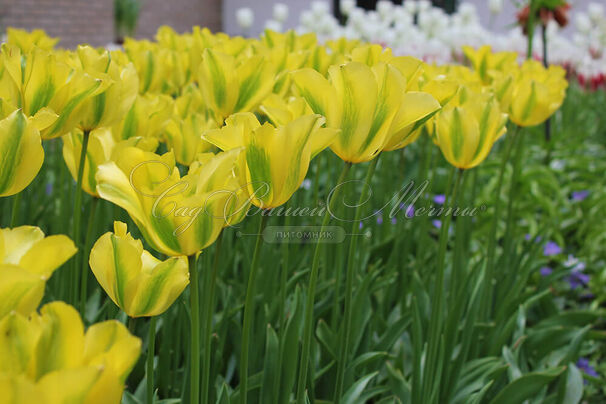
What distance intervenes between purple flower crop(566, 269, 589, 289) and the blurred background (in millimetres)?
3398

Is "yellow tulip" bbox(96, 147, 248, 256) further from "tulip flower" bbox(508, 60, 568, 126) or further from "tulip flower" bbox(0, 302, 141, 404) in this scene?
"tulip flower" bbox(508, 60, 568, 126)

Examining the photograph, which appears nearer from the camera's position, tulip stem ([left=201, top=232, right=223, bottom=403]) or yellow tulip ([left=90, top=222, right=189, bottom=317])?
yellow tulip ([left=90, top=222, right=189, bottom=317])

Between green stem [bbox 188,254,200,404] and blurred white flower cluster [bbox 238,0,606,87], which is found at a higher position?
blurred white flower cluster [bbox 238,0,606,87]

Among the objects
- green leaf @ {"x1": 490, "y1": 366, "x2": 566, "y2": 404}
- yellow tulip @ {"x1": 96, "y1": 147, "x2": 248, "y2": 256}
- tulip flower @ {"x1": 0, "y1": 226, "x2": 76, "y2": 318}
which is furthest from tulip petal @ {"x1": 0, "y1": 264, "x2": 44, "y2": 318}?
green leaf @ {"x1": 490, "y1": 366, "x2": 566, "y2": 404}

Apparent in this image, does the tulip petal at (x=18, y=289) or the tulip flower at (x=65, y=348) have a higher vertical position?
the tulip petal at (x=18, y=289)

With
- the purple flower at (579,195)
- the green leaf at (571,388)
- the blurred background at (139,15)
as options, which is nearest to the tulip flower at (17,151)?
the green leaf at (571,388)

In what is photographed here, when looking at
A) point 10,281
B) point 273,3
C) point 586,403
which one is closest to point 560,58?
point 586,403

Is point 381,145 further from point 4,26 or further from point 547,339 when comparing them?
point 4,26

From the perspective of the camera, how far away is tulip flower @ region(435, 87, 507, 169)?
0.95 meters

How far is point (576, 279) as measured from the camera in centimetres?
246

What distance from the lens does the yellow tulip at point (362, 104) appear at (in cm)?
65

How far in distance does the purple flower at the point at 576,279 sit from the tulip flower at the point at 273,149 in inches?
81.6

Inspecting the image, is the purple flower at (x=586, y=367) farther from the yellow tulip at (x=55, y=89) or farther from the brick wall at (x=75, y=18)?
the brick wall at (x=75, y=18)

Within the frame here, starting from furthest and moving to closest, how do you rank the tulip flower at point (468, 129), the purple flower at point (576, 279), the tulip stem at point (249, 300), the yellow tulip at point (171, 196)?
1. the purple flower at point (576, 279)
2. the tulip flower at point (468, 129)
3. the tulip stem at point (249, 300)
4. the yellow tulip at point (171, 196)
